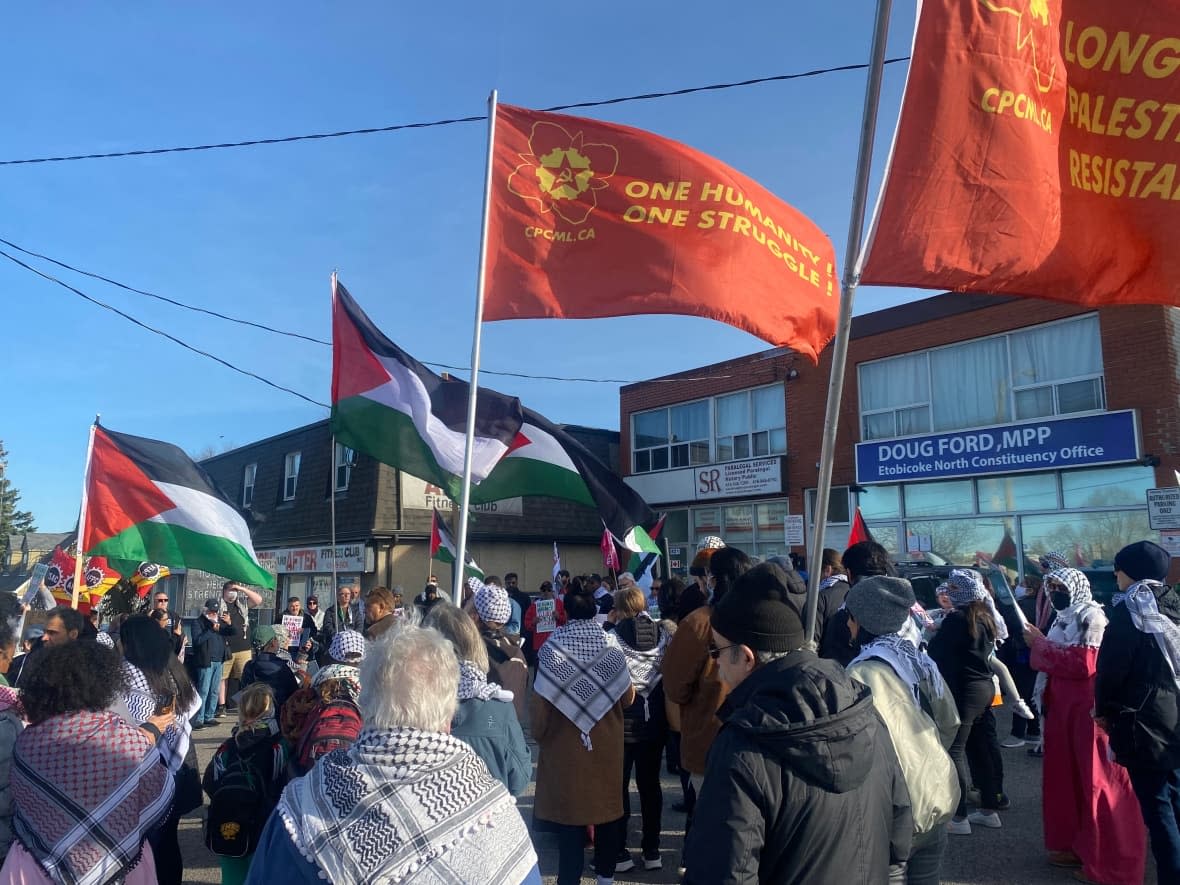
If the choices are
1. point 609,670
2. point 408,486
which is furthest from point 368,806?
point 408,486

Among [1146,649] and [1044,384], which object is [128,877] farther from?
[1044,384]

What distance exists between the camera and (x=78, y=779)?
3.30m

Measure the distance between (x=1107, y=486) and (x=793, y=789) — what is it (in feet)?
55.0

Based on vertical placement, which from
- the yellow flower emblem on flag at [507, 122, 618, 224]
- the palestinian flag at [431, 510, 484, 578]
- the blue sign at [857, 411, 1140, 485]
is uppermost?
the yellow flower emblem on flag at [507, 122, 618, 224]

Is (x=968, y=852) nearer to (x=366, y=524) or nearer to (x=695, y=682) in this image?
(x=695, y=682)

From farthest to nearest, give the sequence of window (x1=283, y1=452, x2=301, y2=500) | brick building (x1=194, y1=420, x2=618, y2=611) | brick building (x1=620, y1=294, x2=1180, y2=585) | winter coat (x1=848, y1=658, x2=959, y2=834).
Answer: window (x1=283, y1=452, x2=301, y2=500) < brick building (x1=194, y1=420, x2=618, y2=611) < brick building (x1=620, y1=294, x2=1180, y2=585) < winter coat (x1=848, y1=658, x2=959, y2=834)

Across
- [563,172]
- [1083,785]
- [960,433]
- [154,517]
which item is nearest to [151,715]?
[154,517]

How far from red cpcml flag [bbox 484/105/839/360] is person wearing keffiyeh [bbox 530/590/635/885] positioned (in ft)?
8.17

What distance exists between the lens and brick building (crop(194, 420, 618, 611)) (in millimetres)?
22625

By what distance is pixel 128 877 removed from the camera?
353 centimetres

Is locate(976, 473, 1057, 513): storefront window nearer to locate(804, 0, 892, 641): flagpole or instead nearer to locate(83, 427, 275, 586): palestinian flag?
locate(83, 427, 275, 586): palestinian flag

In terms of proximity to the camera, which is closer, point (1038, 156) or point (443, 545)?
point (1038, 156)

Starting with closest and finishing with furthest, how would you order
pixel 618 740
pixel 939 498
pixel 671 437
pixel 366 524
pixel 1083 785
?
1. pixel 618 740
2. pixel 1083 785
3. pixel 939 498
4. pixel 366 524
5. pixel 671 437

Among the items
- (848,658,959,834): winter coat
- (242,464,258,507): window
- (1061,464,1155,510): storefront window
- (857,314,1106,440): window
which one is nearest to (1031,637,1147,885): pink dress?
(848,658,959,834): winter coat
